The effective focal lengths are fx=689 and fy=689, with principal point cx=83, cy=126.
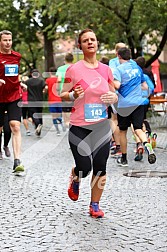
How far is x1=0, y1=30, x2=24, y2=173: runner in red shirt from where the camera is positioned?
1030 centimetres

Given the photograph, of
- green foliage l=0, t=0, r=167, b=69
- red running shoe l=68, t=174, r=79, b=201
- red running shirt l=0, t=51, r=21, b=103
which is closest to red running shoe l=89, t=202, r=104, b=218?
red running shoe l=68, t=174, r=79, b=201

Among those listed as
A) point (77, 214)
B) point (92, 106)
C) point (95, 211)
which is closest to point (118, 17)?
point (92, 106)

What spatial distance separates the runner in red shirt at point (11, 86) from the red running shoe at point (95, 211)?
3.36 metres

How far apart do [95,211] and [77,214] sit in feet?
0.76

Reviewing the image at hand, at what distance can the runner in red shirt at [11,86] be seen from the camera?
10305 mm

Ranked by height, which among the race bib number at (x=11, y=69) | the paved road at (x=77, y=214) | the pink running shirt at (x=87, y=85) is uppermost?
the pink running shirt at (x=87, y=85)

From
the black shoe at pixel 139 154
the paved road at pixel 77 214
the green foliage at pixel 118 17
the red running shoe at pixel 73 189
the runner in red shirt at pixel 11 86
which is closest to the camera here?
the paved road at pixel 77 214

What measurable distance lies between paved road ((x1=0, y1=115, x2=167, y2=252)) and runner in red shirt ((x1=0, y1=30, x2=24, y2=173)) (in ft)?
1.76

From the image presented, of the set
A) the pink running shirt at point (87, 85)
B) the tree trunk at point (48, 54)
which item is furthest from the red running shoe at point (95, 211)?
the tree trunk at point (48, 54)

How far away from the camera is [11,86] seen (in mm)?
10484

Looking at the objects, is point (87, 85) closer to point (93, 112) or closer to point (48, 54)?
point (93, 112)

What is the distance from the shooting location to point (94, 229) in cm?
632

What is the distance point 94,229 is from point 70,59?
899 cm

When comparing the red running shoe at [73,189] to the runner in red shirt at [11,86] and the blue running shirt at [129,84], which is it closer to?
the runner in red shirt at [11,86]
